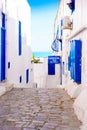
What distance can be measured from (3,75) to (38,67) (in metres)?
17.4

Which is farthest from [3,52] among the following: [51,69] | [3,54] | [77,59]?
[51,69]

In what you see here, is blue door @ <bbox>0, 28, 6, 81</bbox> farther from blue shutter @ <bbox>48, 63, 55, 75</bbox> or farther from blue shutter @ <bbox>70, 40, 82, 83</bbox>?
blue shutter @ <bbox>48, 63, 55, 75</bbox>

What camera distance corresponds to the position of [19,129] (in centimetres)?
535

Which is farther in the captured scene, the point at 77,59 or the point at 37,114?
the point at 77,59

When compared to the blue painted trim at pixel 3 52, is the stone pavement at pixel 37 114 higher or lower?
lower

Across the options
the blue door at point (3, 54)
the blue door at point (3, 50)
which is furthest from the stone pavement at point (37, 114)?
the blue door at point (3, 54)

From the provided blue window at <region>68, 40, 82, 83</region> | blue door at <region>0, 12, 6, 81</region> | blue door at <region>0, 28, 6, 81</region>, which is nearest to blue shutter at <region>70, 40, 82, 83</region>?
blue window at <region>68, 40, 82, 83</region>

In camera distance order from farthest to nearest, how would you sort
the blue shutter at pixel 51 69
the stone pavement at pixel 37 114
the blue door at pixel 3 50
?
the blue shutter at pixel 51 69 < the blue door at pixel 3 50 < the stone pavement at pixel 37 114

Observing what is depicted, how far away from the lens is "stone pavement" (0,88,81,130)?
557cm

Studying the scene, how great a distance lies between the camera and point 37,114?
662 cm

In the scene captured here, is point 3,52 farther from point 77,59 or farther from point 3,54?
point 77,59

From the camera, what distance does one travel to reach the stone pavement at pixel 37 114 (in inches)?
219

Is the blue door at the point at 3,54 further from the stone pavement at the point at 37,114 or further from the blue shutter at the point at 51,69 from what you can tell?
the blue shutter at the point at 51,69

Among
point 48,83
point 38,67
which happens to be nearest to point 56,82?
point 48,83
